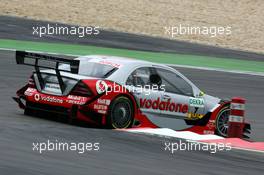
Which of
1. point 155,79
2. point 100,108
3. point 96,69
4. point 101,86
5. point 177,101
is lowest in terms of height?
point 100,108

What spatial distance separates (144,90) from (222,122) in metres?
2.08

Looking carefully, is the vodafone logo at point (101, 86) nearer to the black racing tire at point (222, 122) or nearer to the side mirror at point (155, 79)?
the side mirror at point (155, 79)

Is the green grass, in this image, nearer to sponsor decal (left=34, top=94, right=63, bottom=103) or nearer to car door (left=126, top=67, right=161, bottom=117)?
car door (left=126, top=67, right=161, bottom=117)

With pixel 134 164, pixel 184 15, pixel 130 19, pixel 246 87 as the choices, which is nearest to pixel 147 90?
pixel 134 164

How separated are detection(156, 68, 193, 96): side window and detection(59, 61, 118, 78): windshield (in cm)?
106

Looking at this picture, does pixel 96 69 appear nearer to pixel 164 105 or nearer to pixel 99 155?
pixel 164 105

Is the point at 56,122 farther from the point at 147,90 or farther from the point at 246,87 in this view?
the point at 246,87

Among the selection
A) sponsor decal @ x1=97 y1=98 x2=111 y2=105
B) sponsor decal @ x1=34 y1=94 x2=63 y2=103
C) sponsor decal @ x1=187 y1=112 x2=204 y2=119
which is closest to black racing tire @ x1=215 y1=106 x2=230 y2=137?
sponsor decal @ x1=187 y1=112 x2=204 y2=119

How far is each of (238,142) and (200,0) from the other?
3015 centimetres

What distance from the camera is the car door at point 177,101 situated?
50.6ft

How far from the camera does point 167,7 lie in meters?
40.9

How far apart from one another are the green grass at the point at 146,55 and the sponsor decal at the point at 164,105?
38.8ft

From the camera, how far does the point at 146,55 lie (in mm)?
28750

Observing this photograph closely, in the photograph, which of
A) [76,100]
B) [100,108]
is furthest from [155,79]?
[76,100]
